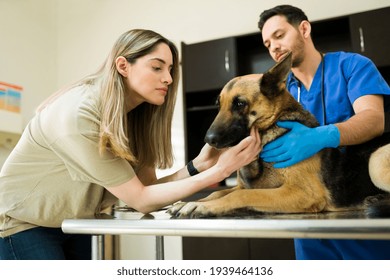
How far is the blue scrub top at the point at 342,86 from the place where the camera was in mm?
1163

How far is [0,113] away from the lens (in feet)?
7.66

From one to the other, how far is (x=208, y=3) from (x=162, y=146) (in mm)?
1656

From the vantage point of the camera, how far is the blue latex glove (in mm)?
927

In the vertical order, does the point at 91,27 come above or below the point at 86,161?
above

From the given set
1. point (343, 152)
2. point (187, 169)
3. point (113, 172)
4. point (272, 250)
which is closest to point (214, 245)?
point (272, 250)

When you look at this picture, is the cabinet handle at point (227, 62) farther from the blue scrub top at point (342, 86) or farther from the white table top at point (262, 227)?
the white table top at point (262, 227)

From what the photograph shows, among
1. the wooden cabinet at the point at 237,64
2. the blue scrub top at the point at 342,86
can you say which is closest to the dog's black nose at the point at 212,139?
the blue scrub top at the point at 342,86

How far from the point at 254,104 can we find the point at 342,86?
0.42 metres

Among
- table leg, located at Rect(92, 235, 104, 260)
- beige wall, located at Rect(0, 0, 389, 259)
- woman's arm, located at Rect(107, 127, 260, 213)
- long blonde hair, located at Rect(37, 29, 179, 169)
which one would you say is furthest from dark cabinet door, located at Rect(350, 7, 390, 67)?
table leg, located at Rect(92, 235, 104, 260)

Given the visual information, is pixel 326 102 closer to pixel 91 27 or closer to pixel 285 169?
pixel 285 169

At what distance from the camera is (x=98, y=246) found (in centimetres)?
88

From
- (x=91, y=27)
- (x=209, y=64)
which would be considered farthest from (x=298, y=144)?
(x=91, y=27)

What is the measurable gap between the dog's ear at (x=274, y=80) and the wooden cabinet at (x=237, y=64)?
1.16 meters
